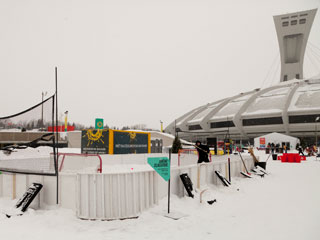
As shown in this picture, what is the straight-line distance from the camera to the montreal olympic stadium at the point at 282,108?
2235 inches

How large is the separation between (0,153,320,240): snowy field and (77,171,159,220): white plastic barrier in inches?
8.2

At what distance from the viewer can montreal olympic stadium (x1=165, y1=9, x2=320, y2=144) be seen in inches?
2235

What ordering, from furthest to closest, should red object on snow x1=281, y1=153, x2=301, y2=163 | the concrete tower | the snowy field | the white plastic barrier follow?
the concrete tower < red object on snow x1=281, y1=153, x2=301, y2=163 < the white plastic barrier < the snowy field

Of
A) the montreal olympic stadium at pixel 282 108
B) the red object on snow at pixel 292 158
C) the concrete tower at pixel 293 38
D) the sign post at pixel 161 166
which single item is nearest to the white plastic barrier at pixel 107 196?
the sign post at pixel 161 166

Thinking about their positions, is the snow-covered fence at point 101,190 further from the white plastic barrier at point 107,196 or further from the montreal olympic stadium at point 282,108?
the montreal olympic stadium at point 282,108

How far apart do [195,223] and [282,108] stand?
2331 inches

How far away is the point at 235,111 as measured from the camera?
66438 millimetres

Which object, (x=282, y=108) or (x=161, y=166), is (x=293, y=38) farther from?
(x=161, y=166)

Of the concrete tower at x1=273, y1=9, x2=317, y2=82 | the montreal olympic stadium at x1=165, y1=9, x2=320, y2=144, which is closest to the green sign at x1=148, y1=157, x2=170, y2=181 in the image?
the montreal olympic stadium at x1=165, y1=9, x2=320, y2=144

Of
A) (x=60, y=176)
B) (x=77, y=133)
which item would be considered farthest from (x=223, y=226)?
(x=77, y=133)

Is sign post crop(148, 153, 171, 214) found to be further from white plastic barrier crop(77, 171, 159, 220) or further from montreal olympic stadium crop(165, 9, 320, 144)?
montreal olympic stadium crop(165, 9, 320, 144)

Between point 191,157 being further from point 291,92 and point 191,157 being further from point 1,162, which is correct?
point 291,92

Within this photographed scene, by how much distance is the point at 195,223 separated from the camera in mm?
5867

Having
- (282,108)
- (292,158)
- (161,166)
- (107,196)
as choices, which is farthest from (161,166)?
(282,108)
